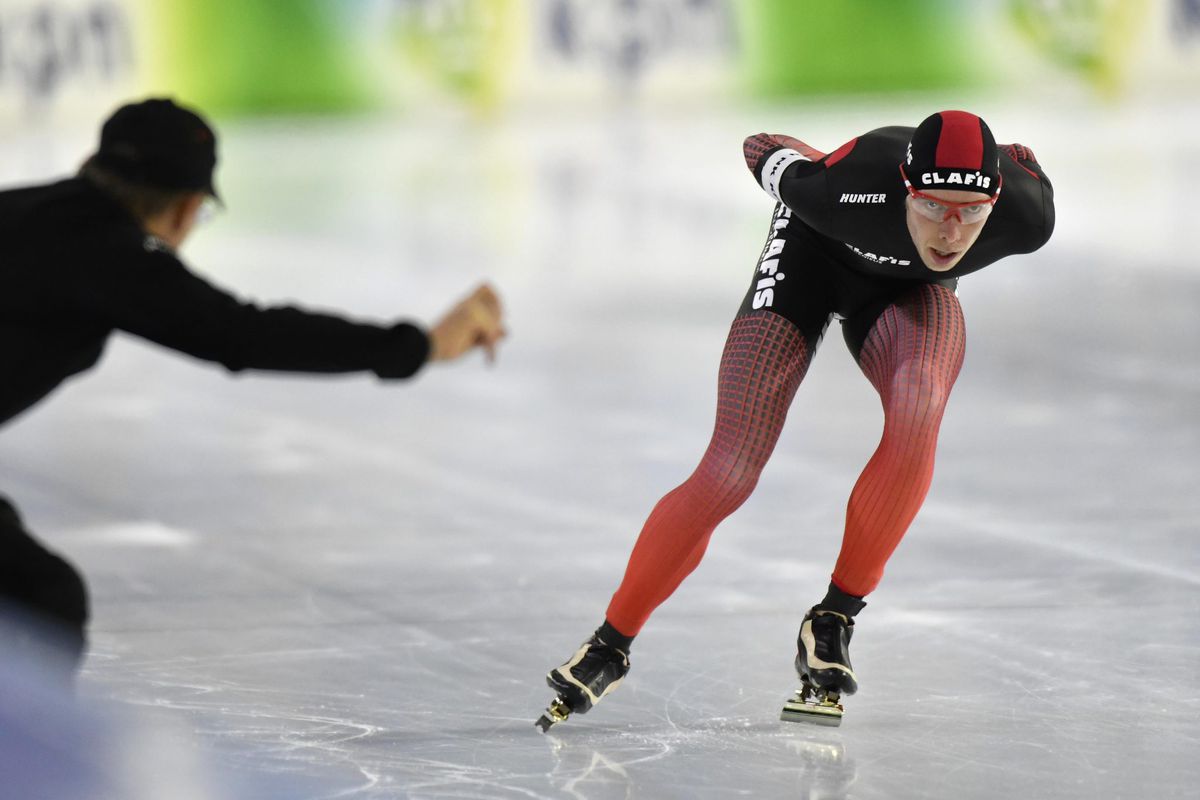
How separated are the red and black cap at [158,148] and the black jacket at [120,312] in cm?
7

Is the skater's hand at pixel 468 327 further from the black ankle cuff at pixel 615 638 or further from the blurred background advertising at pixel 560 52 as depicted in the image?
the blurred background advertising at pixel 560 52

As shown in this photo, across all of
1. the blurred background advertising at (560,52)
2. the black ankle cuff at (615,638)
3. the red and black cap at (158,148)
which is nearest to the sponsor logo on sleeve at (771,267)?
the black ankle cuff at (615,638)

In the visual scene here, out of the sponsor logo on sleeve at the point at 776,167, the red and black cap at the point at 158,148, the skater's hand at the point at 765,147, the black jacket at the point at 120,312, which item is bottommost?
the black jacket at the point at 120,312

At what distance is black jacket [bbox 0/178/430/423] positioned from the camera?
9.48ft

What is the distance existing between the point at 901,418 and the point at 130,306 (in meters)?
1.33

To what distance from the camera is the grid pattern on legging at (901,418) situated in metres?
3.23

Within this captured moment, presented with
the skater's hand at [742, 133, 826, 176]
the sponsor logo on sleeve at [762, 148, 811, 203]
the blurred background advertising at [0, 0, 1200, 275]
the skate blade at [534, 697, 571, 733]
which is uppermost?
the blurred background advertising at [0, 0, 1200, 275]

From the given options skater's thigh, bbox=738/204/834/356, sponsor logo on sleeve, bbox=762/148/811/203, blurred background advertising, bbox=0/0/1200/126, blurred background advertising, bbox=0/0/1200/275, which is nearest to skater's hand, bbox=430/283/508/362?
skater's thigh, bbox=738/204/834/356

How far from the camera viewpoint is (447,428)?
6.57 meters

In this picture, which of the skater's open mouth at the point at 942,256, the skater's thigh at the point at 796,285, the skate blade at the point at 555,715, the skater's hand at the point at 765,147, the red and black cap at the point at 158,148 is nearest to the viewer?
the red and black cap at the point at 158,148

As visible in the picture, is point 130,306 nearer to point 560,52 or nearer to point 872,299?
point 872,299

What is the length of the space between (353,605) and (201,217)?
132 cm

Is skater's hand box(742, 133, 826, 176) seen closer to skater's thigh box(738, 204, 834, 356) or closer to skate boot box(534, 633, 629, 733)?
skater's thigh box(738, 204, 834, 356)

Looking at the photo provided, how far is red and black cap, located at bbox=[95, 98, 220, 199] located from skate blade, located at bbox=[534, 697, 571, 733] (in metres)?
1.10
